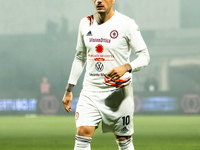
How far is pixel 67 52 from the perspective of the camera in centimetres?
2559

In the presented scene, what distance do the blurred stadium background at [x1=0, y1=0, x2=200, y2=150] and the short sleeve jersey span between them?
13.9 meters

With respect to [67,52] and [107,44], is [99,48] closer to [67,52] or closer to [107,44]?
[107,44]

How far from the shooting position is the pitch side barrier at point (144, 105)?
1792 cm

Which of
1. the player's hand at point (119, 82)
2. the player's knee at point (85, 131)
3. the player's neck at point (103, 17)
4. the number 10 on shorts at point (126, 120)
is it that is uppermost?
the player's neck at point (103, 17)

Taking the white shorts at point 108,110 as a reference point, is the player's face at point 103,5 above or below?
above

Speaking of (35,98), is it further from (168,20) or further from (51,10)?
(168,20)

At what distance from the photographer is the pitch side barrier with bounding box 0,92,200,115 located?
58.8 ft

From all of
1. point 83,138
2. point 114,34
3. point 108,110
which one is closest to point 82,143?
point 83,138

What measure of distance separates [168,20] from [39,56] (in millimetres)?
7459

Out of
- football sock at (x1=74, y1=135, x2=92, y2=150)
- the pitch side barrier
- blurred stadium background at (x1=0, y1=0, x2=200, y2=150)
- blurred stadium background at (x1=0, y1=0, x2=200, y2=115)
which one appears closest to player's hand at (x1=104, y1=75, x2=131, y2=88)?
football sock at (x1=74, y1=135, x2=92, y2=150)

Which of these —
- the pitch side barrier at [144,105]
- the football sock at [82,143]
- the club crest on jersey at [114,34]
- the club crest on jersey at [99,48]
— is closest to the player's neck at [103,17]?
the club crest on jersey at [114,34]

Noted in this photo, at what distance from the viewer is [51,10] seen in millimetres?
24438

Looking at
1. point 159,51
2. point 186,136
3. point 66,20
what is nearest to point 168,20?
point 159,51

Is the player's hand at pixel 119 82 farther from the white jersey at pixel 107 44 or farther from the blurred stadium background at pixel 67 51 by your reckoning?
the blurred stadium background at pixel 67 51
